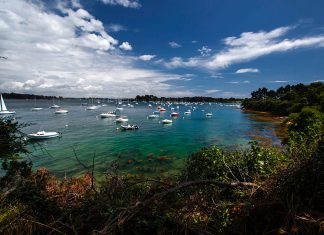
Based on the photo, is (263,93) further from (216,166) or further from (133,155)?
(216,166)

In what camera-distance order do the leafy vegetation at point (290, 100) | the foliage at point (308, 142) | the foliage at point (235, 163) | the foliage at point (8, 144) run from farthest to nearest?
the leafy vegetation at point (290, 100) < the foliage at point (235, 163) < the foliage at point (8, 144) < the foliage at point (308, 142)

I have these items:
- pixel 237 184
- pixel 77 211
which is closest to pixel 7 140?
pixel 77 211

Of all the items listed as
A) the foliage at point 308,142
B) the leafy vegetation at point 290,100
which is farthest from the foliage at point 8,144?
the leafy vegetation at point 290,100

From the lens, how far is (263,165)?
8383 millimetres

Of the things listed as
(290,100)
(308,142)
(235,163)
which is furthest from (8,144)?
(290,100)

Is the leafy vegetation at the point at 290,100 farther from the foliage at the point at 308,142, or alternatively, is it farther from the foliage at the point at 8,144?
the foliage at the point at 8,144

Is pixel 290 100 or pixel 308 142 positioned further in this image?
pixel 290 100

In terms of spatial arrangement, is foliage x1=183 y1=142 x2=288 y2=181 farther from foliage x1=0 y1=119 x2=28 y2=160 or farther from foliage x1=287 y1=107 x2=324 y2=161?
foliage x1=0 y1=119 x2=28 y2=160

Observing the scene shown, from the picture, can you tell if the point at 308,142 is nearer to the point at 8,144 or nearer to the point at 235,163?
the point at 235,163

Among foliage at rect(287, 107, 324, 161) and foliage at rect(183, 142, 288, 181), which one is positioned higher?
foliage at rect(287, 107, 324, 161)

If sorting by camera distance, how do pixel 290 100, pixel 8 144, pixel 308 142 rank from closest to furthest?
pixel 8 144 < pixel 308 142 < pixel 290 100

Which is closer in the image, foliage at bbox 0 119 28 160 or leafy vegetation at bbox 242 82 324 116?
foliage at bbox 0 119 28 160

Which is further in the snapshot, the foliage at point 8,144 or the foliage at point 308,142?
the foliage at point 8,144

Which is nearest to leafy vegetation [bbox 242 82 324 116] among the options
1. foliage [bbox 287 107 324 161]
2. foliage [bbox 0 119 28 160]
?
foliage [bbox 287 107 324 161]
